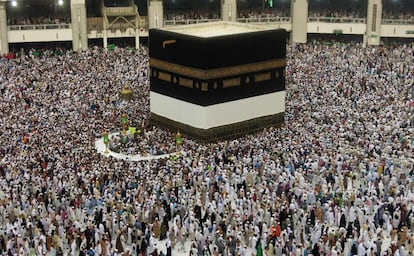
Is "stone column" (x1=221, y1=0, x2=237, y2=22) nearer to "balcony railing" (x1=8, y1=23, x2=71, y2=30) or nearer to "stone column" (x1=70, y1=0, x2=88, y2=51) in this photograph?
"stone column" (x1=70, y1=0, x2=88, y2=51)

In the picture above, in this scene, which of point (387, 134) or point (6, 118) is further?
point (6, 118)

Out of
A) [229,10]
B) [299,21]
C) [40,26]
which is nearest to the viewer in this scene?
[40,26]

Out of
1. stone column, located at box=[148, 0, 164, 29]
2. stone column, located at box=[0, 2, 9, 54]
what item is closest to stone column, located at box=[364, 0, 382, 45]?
stone column, located at box=[148, 0, 164, 29]

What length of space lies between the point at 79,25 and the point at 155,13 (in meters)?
5.40

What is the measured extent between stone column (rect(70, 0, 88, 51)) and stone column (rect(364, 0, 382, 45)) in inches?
789

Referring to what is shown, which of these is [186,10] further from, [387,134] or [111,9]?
[387,134]

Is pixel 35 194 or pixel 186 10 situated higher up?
pixel 186 10

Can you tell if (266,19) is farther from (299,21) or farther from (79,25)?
(79,25)

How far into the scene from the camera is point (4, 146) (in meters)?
26.6

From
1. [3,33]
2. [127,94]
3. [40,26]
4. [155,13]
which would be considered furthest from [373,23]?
[3,33]

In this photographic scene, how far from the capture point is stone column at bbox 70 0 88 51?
4597 cm

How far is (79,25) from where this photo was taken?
152ft

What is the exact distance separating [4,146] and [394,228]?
15.1m

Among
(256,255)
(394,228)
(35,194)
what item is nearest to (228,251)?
(256,255)
